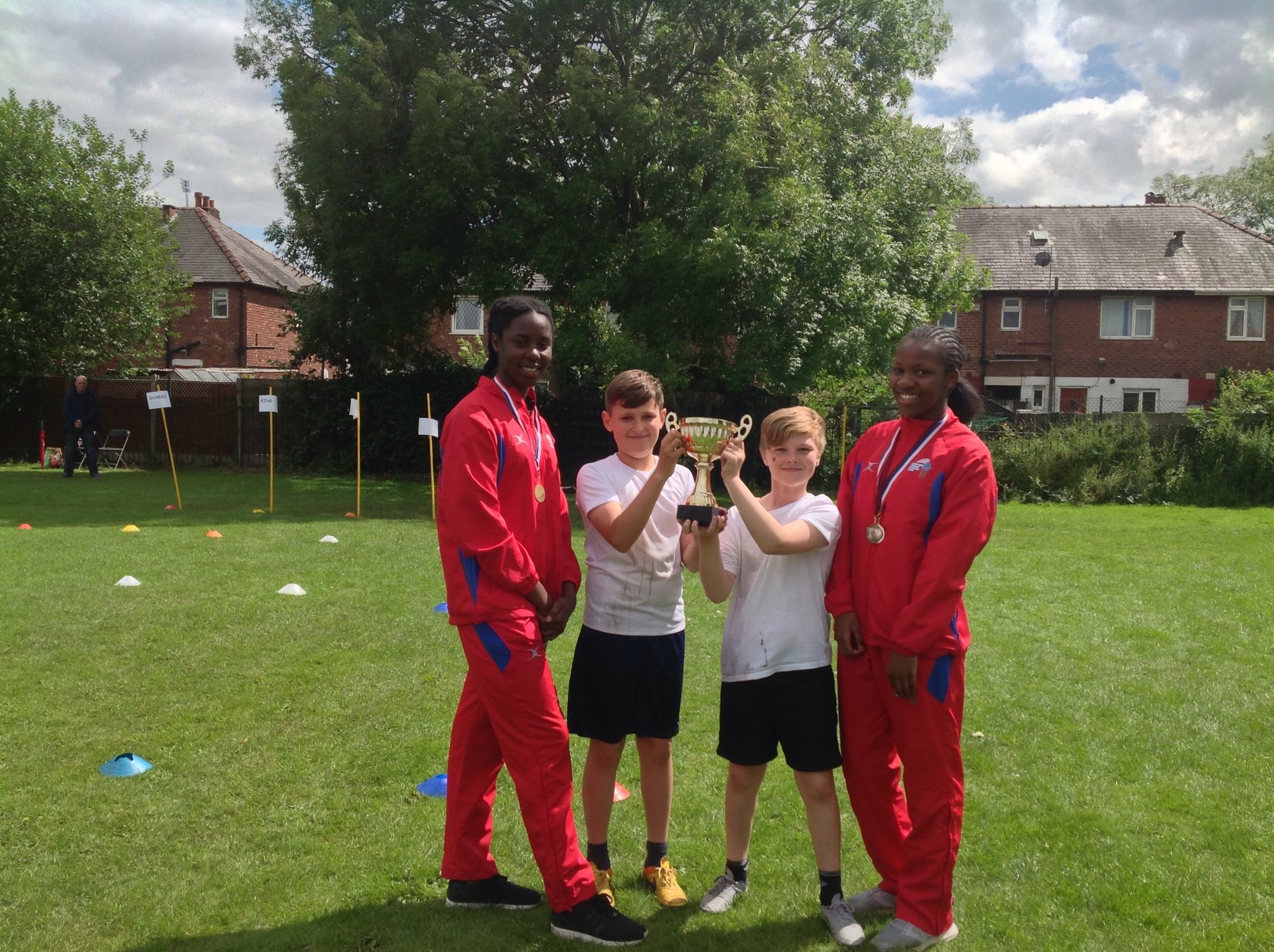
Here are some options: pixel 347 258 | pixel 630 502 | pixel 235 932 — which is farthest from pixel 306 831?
pixel 347 258

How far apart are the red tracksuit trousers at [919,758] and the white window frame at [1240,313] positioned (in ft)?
117

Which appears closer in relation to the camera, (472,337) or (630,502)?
(630,502)

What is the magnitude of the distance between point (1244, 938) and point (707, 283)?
1356 centimetres

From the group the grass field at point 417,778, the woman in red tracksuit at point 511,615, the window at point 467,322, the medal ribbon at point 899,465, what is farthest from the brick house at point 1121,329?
the woman in red tracksuit at point 511,615

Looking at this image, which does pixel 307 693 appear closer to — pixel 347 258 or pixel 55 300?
pixel 347 258

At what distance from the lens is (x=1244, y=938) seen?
338 cm

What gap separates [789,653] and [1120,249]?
120ft

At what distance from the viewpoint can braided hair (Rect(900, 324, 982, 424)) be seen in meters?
3.28

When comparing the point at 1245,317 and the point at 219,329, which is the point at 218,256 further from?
the point at 1245,317

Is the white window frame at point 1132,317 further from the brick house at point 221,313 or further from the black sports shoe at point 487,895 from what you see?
the black sports shoe at point 487,895

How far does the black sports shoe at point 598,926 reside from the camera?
324 cm

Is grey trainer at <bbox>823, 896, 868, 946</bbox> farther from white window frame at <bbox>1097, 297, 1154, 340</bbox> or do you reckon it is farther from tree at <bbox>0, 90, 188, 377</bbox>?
white window frame at <bbox>1097, 297, 1154, 340</bbox>

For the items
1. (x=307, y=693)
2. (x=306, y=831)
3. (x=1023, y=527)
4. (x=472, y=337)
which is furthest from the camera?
(x=472, y=337)

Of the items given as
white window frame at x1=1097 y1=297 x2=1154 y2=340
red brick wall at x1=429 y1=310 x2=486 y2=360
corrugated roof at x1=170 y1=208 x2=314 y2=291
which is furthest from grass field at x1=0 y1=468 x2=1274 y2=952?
corrugated roof at x1=170 y1=208 x2=314 y2=291
